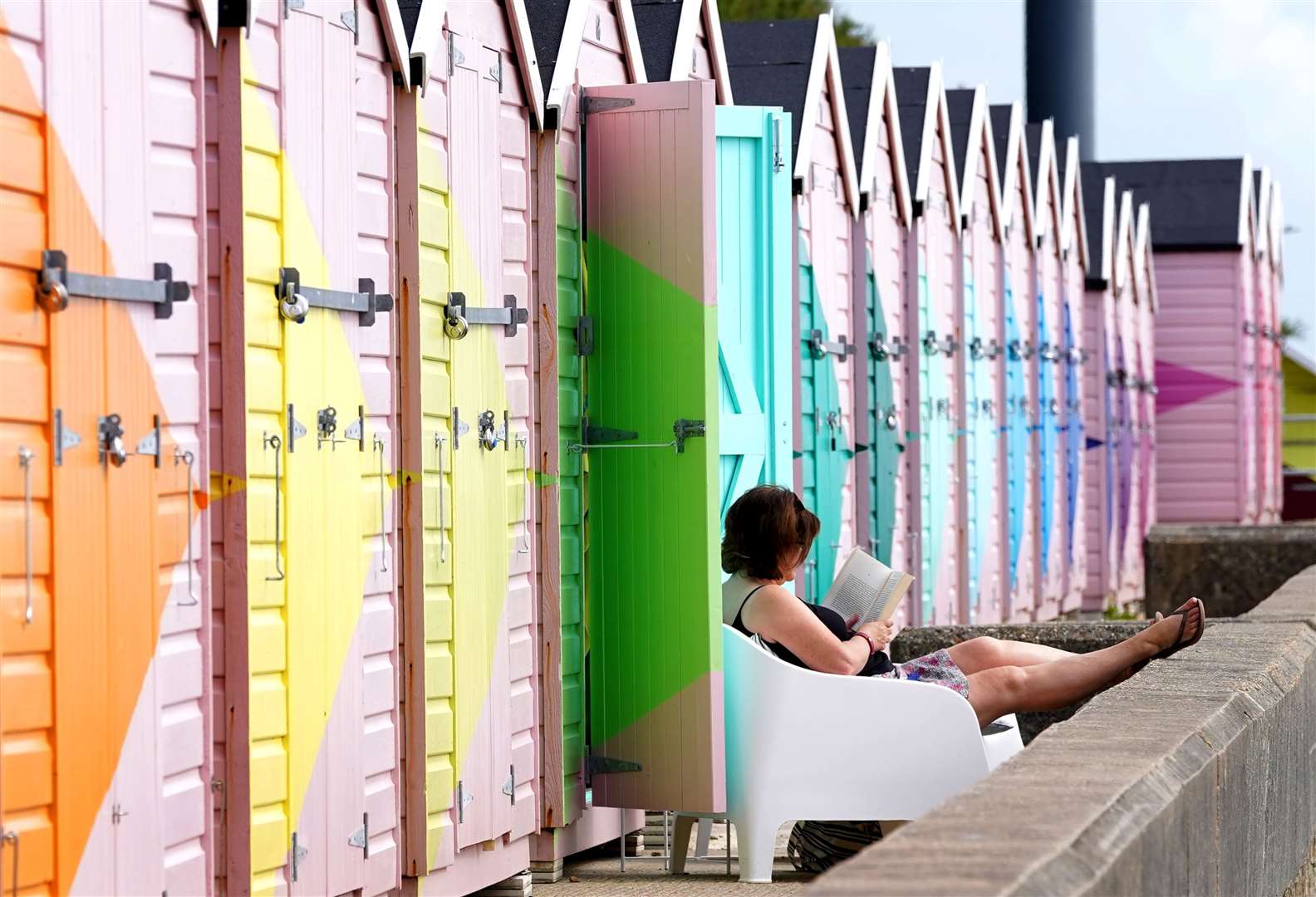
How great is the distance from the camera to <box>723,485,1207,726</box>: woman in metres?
6.37

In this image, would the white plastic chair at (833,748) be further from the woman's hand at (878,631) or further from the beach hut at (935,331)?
the beach hut at (935,331)

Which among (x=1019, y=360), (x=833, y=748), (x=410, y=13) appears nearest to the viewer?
(x=410, y=13)

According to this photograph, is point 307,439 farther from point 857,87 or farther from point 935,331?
point 935,331

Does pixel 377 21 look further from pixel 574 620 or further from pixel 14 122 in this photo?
pixel 574 620

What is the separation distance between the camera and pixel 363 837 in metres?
5.42

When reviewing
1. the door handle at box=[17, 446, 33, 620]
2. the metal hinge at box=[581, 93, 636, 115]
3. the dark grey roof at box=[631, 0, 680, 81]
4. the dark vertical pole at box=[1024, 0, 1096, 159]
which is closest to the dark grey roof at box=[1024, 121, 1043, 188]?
the dark vertical pole at box=[1024, 0, 1096, 159]

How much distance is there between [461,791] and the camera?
6012 millimetres

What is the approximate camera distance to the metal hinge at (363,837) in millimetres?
5371

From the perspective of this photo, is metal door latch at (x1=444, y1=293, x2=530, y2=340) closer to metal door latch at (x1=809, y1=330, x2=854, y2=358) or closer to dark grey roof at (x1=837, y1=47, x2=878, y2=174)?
metal door latch at (x1=809, y1=330, x2=854, y2=358)

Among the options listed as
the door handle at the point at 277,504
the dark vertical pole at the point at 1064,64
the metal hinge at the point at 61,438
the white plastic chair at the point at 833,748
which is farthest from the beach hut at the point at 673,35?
the dark vertical pole at the point at 1064,64

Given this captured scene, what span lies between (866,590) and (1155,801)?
2984 millimetres

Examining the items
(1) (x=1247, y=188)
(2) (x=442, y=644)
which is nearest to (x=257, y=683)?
(2) (x=442, y=644)

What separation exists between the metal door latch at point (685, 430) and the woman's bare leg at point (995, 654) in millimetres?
1165

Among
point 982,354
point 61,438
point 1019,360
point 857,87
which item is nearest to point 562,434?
point 61,438
